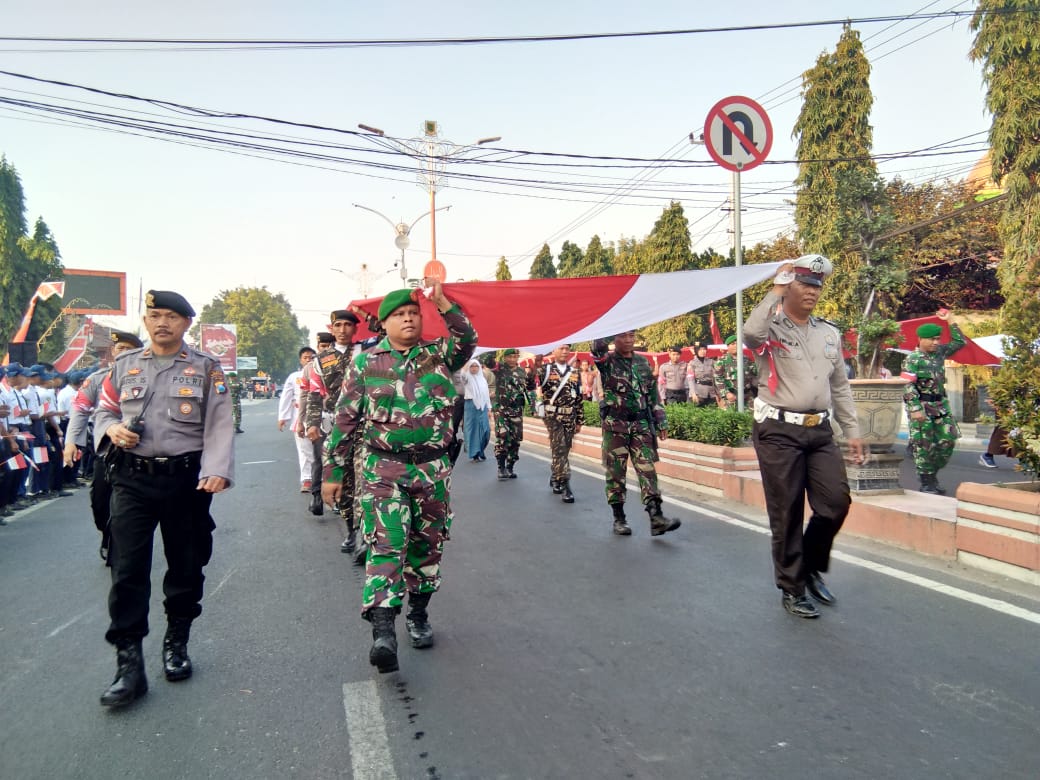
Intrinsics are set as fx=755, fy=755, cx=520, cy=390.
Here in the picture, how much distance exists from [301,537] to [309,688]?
12.4 feet

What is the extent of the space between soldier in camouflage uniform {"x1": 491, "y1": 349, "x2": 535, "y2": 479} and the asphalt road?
16.2 ft

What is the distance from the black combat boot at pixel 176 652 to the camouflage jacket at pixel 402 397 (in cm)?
103

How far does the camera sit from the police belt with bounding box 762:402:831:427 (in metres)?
4.49

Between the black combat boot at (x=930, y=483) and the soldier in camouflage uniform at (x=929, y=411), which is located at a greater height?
the soldier in camouflage uniform at (x=929, y=411)

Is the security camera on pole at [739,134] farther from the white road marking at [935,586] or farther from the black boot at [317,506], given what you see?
the black boot at [317,506]

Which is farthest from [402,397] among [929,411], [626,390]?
[929,411]

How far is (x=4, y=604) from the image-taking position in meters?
5.15

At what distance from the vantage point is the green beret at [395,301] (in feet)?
13.1

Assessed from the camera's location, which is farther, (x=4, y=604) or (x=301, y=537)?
(x=301, y=537)

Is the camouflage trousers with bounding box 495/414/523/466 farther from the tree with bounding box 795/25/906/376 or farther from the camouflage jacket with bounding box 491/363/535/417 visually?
the tree with bounding box 795/25/906/376

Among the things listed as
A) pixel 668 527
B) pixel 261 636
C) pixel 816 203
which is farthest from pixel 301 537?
pixel 816 203

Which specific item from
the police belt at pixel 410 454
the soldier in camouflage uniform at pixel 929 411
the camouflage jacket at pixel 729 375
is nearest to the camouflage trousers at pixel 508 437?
the camouflage jacket at pixel 729 375

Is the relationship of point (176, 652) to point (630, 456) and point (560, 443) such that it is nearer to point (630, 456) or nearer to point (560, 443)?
point (630, 456)

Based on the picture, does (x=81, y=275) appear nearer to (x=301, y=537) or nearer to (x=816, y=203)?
(x=816, y=203)
